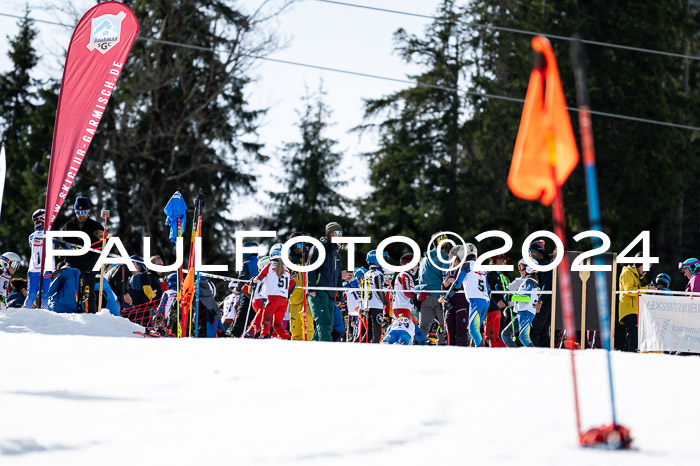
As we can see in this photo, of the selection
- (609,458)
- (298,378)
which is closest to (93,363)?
(298,378)

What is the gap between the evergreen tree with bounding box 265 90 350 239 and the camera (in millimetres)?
38750

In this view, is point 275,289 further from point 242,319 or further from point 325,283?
point 242,319

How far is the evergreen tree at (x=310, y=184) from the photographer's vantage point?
3875cm

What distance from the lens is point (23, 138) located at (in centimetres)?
3634

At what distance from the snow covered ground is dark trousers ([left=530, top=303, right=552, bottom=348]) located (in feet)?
15.7

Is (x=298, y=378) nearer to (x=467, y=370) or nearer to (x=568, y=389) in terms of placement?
(x=467, y=370)

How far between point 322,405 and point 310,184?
3363cm

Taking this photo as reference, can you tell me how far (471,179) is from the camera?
34562 millimetres

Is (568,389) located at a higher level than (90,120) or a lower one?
lower

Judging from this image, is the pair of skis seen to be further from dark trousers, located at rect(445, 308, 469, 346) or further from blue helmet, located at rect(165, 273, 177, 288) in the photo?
dark trousers, located at rect(445, 308, 469, 346)

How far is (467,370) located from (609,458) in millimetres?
2880

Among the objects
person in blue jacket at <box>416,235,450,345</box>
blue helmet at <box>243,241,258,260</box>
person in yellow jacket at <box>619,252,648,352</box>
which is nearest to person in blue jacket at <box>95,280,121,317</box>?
blue helmet at <box>243,241,258,260</box>

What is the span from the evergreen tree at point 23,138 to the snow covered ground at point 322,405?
85.3ft

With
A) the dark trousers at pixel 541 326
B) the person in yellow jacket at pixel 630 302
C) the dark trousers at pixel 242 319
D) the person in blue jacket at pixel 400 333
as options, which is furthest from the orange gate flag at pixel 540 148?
the dark trousers at pixel 242 319
